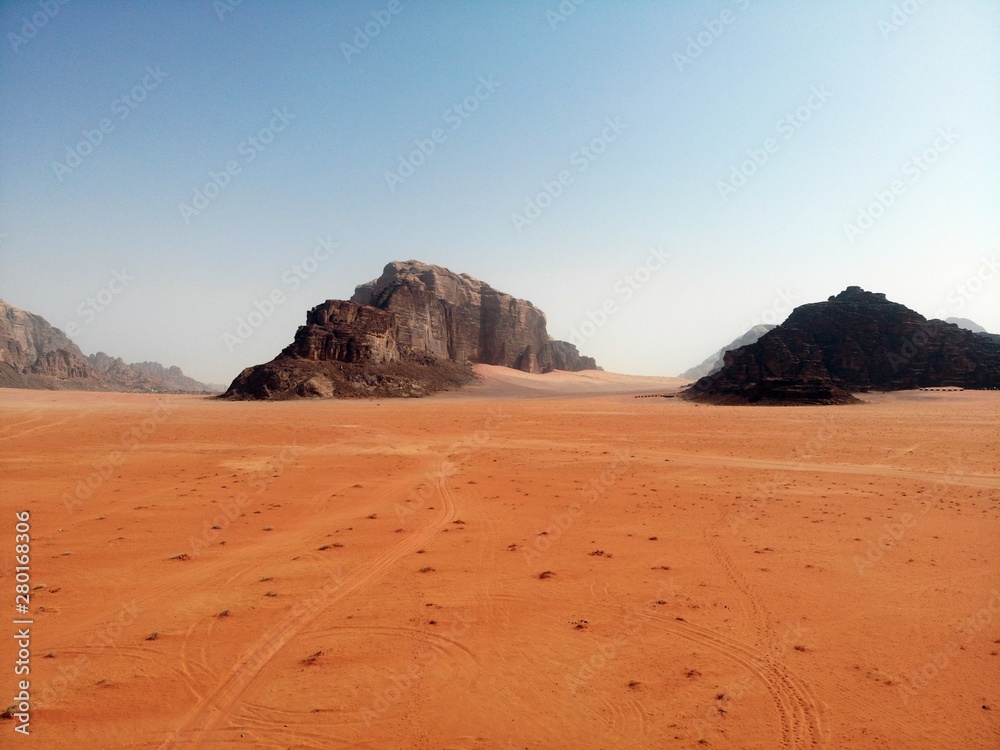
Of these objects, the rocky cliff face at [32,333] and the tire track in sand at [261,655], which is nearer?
the tire track in sand at [261,655]

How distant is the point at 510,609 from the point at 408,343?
8446 cm

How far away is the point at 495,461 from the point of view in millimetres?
17922

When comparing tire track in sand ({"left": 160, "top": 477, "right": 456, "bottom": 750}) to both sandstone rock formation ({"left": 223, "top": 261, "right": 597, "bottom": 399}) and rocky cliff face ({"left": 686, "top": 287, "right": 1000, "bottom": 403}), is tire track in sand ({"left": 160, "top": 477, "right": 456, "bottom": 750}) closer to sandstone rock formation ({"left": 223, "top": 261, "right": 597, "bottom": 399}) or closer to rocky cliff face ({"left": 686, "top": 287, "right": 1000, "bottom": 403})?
rocky cliff face ({"left": 686, "top": 287, "right": 1000, "bottom": 403})

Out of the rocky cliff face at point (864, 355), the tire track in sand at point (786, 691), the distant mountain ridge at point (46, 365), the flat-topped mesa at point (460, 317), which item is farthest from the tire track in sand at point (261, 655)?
the distant mountain ridge at point (46, 365)

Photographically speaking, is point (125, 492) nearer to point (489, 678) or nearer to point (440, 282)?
point (489, 678)

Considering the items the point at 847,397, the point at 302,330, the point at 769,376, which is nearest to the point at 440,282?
the point at 302,330

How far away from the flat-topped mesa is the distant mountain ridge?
202ft

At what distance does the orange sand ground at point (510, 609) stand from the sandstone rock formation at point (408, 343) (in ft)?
156

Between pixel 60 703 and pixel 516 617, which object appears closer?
pixel 60 703

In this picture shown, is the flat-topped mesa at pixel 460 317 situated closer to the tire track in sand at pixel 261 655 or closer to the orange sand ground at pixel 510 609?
the orange sand ground at pixel 510 609

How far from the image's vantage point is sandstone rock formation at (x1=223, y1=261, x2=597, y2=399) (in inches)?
2386

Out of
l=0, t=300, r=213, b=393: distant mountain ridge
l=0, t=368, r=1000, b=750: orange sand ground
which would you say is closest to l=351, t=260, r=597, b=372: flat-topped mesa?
l=0, t=300, r=213, b=393: distant mountain ridge

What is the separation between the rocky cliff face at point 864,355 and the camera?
54312 millimetres

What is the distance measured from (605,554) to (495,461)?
9609mm
